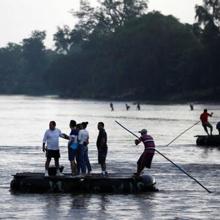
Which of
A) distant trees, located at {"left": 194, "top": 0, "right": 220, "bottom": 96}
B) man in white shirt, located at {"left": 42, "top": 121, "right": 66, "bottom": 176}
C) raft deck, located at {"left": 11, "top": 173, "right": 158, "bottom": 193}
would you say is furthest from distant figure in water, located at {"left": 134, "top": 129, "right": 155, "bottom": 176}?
distant trees, located at {"left": 194, "top": 0, "right": 220, "bottom": 96}

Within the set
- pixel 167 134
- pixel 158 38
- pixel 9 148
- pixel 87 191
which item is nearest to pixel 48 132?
pixel 87 191

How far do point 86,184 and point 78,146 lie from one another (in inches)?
60.1

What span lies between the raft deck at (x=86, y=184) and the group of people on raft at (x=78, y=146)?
0.37 m

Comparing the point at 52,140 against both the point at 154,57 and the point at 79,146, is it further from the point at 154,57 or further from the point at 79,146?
the point at 154,57

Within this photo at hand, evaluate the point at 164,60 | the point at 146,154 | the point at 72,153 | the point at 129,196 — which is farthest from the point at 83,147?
the point at 164,60

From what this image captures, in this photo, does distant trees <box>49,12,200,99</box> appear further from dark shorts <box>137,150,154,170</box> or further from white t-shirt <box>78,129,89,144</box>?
dark shorts <box>137,150,154,170</box>

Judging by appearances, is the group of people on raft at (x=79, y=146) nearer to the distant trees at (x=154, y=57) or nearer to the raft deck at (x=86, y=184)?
the raft deck at (x=86, y=184)

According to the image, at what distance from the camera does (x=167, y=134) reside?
61281 mm

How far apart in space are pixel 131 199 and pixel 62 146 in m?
23.4

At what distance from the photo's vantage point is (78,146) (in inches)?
1098

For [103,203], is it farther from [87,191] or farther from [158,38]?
[158,38]

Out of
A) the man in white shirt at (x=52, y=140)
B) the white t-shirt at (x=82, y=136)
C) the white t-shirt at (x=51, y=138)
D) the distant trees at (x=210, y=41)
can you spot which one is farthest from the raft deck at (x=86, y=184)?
the distant trees at (x=210, y=41)

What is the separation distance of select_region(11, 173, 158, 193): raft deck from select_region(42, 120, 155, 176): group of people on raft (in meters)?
0.37

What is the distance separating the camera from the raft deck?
26688 mm
